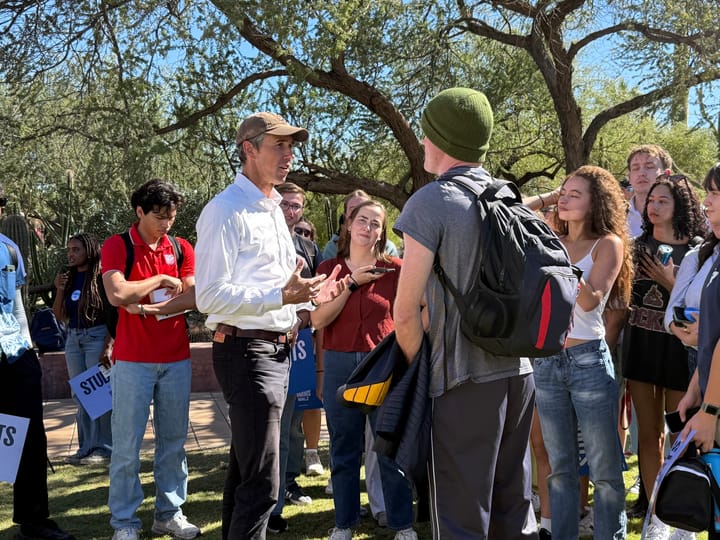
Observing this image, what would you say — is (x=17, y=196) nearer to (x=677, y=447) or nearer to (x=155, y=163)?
(x=155, y=163)

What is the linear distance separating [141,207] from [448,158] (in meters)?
2.50

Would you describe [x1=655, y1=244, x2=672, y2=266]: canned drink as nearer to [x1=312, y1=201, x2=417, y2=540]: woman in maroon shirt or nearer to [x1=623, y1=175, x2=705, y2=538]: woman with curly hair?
[x1=623, y1=175, x2=705, y2=538]: woman with curly hair

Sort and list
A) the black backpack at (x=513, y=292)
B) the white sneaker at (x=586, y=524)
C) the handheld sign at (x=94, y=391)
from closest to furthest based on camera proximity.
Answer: the black backpack at (x=513, y=292) → the white sneaker at (x=586, y=524) → the handheld sign at (x=94, y=391)

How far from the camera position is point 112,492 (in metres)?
4.79

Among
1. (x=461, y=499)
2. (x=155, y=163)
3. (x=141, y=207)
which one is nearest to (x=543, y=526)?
(x=461, y=499)

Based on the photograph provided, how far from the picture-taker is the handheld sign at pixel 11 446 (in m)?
4.69

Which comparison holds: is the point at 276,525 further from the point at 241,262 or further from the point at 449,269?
the point at 449,269

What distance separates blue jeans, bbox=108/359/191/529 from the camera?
15.6 feet

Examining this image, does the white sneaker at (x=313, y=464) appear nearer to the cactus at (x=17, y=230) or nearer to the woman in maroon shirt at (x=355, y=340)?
the woman in maroon shirt at (x=355, y=340)

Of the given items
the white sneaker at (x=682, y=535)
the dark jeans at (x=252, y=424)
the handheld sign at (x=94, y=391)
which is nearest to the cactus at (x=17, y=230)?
the handheld sign at (x=94, y=391)

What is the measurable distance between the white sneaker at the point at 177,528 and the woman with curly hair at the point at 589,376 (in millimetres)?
2219

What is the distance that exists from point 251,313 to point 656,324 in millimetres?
2558

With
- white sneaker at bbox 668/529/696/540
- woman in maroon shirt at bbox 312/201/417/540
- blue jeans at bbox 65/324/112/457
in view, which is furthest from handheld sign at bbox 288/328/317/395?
white sneaker at bbox 668/529/696/540

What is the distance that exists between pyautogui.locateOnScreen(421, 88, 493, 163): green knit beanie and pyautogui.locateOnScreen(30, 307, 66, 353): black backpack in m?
5.72
